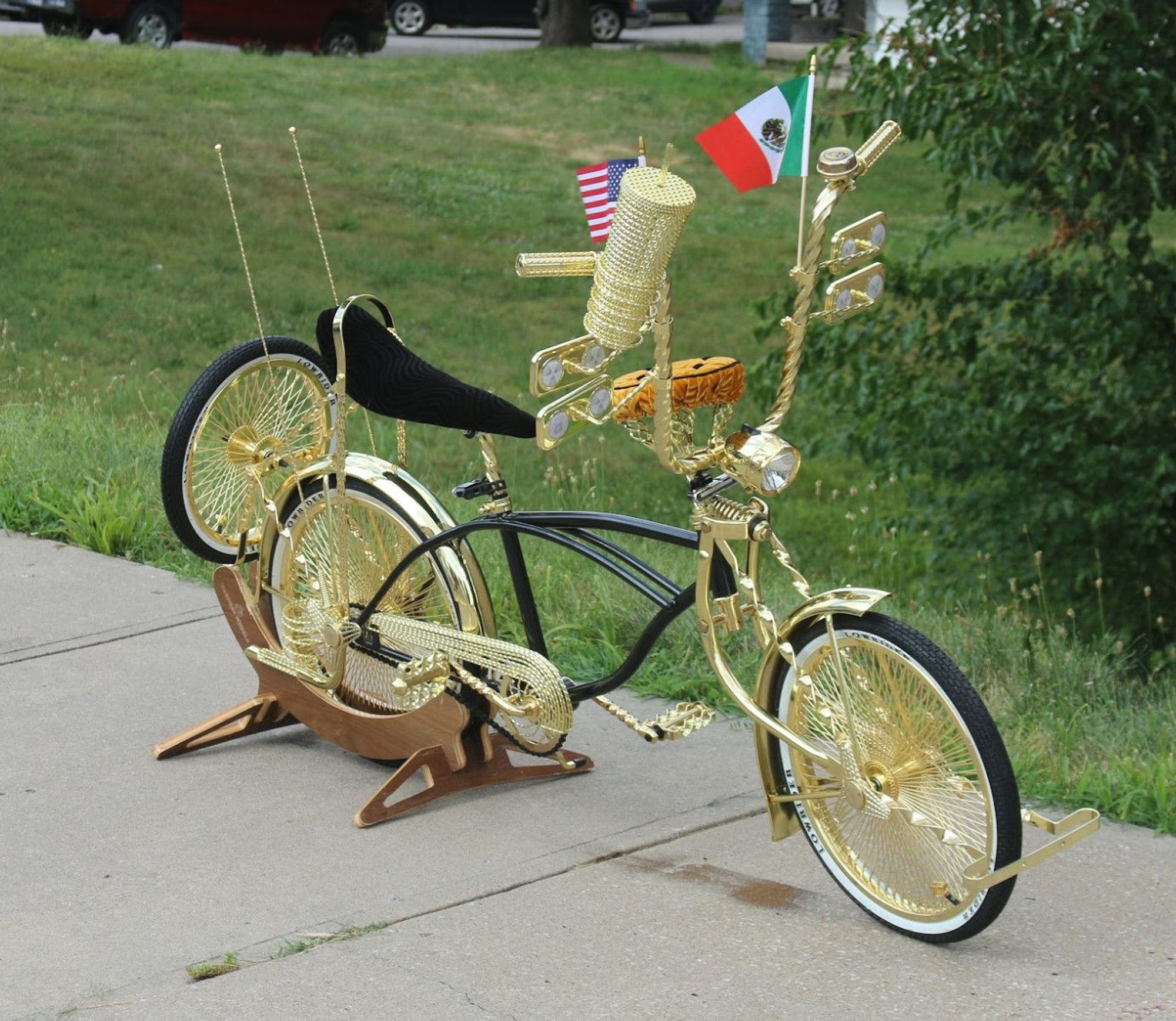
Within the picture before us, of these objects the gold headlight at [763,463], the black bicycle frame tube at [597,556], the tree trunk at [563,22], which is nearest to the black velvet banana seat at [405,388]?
the black bicycle frame tube at [597,556]

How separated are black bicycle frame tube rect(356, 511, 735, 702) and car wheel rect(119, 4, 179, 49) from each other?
1848 cm

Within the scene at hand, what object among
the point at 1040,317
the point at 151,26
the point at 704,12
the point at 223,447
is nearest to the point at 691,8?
the point at 704,12

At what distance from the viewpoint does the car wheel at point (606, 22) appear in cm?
2844

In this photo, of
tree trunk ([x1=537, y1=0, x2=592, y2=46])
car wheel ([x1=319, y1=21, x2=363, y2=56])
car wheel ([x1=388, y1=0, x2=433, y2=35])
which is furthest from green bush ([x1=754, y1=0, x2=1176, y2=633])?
car wheel ([x1=388, y1=0, x2=433, y2=35])

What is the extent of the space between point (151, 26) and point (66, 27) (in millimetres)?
1029

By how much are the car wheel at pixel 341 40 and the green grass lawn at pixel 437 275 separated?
118 centimetres

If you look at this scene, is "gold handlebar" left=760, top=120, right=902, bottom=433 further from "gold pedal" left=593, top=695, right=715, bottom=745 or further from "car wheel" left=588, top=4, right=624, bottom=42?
"car wheel" left=588, top=4, right=624, bottom=42

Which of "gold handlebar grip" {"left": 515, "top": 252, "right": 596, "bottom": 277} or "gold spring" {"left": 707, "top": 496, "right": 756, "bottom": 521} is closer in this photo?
"gold handlebar grip" {"left": 515, "top": 252, "right": 596, "bottom": 277}

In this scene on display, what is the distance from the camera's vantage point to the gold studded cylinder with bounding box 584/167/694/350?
3164 mm

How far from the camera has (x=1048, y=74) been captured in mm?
6289

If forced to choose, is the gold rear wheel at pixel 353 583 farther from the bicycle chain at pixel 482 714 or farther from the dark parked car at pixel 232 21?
the dark parked car at pixel 232 21

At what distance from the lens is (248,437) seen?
4312mm

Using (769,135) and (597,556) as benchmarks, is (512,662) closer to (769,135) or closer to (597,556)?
(597,556)

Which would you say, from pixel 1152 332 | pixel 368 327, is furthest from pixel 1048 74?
pixel 368 327
